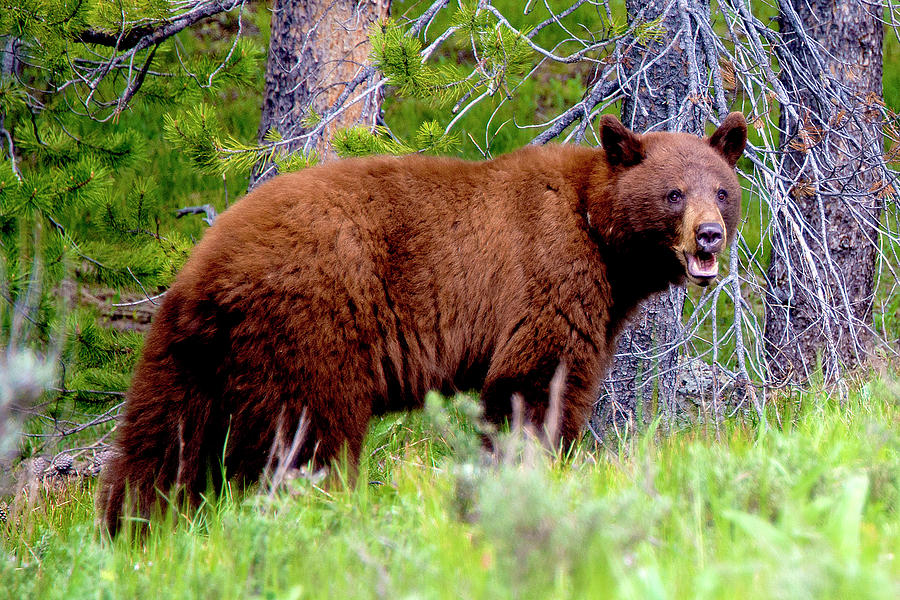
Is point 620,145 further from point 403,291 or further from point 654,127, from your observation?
point 403,291

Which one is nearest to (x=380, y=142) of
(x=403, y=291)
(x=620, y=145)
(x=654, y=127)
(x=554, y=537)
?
(x=403, y=291)

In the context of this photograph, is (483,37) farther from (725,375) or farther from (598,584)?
(598,584)

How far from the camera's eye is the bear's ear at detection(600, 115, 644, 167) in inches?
170

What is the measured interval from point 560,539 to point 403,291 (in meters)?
2.15

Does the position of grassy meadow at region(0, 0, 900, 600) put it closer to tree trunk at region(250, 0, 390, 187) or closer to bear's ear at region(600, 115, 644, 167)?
bear's ear at region(600, 115, 644, 167)

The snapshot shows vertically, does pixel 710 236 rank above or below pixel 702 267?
above

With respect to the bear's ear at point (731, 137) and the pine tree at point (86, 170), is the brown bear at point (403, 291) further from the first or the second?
the pine tree at point (86, 170)

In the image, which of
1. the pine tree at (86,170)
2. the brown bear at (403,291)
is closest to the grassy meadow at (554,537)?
the brown bear at (403,291)

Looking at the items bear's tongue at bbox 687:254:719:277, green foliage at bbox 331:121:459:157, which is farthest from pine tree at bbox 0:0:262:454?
bear's tongue at bbox 687:254:719:277

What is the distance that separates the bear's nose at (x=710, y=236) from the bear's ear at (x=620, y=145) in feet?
1.88

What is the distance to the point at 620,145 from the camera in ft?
14.3

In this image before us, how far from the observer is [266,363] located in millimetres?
3670

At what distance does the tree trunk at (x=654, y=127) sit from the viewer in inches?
202

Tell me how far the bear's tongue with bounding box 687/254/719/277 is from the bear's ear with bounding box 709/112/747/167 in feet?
2.41
